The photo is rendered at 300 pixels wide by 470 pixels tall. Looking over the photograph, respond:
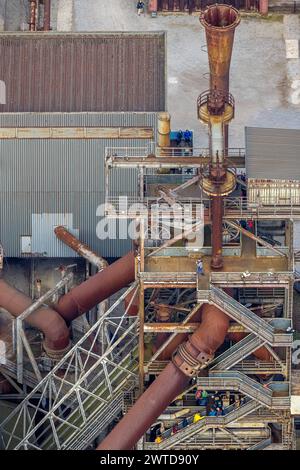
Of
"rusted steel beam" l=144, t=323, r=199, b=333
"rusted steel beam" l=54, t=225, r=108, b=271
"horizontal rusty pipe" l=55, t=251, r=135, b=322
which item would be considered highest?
"rusted steel beam" l=54, t=225, r=108, b=271

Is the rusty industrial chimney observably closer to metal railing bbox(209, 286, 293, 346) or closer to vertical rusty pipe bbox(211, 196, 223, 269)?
vertical rusty pipe bbox(211, 196, 223, 269)

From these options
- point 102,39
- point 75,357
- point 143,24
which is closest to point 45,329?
point 75,357

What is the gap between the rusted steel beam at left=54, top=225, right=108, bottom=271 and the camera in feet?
311

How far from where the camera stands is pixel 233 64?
121m

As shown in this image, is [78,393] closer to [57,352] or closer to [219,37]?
[57,352]

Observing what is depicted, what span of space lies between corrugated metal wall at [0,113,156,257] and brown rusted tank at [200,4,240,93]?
17.1m

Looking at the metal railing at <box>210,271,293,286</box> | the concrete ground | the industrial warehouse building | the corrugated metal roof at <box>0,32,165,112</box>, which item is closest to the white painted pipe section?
the metal railing at <box>210,271,293,286</box>

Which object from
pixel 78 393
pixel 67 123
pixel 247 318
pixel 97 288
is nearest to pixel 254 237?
pixel 247 318

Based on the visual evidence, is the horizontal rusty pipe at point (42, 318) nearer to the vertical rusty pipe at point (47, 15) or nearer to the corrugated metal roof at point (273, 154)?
the corrugated metal roof at point (273, 154)

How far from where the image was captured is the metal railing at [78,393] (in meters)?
89.4

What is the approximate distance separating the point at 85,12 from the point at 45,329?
4316 cm

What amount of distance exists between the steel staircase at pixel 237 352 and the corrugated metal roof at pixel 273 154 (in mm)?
10582

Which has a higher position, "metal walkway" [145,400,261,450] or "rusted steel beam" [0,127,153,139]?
"rusted steel beam" [0,127,153,139]

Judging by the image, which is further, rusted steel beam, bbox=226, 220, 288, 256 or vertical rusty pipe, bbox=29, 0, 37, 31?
vertical rusty pipe, bbox=29, 0, 37, 31
